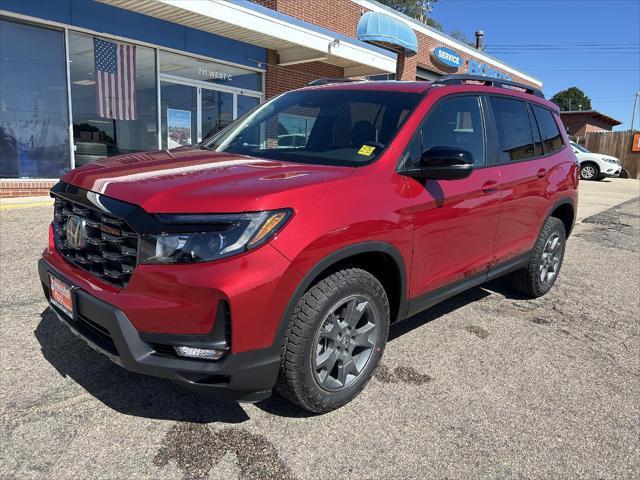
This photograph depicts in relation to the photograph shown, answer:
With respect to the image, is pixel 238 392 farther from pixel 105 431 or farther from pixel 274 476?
pixel 105 431

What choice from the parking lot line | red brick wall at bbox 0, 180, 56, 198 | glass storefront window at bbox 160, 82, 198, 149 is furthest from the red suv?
glass storefront window at bbox 160, 82, 198, 149

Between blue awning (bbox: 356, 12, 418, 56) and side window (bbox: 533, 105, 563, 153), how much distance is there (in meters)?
10.8

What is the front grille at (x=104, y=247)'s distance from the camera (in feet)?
7.53

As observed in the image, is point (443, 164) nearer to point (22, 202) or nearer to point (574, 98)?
point (22, 202)

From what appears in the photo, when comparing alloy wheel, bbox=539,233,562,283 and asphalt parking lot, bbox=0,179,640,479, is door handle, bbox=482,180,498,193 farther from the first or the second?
alloy wheel, bbox=539,233,562,283

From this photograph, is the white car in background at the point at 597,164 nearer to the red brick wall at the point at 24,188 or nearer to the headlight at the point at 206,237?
the red brick wall at the point at 24,188

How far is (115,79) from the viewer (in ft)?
31.7

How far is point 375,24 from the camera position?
14.8 m

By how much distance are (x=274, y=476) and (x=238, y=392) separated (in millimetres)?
416

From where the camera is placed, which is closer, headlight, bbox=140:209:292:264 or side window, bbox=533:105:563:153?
headlight, bbox=140:209:292:264

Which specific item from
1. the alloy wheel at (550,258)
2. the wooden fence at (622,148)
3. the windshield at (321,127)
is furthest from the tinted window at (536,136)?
the wooden fence at (622,148)

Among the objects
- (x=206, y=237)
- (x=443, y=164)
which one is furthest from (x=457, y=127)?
(x=206, y=237)

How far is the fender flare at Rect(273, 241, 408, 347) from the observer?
2.30m

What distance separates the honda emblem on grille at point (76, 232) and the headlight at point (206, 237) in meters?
0.58
